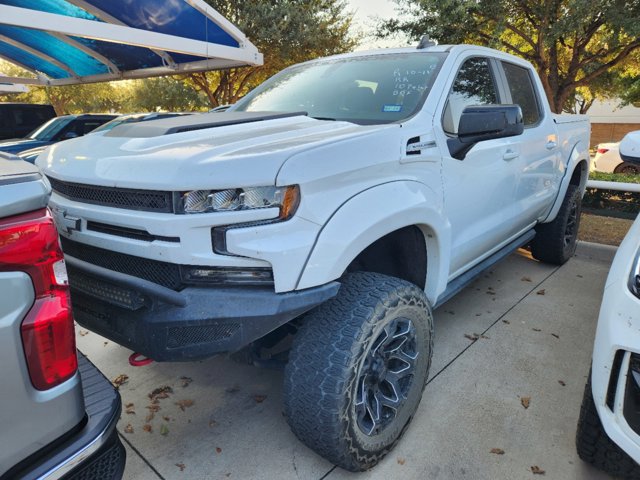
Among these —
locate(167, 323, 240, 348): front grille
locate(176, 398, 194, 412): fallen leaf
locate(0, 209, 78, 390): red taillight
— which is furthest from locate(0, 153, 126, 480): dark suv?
locate(176, 398, 194, 412): fallen leaf

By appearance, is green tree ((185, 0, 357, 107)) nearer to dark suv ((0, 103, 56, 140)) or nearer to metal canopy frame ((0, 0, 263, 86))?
metal canopy frame ((0, 0, 263, 86))

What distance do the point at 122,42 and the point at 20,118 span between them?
564cm

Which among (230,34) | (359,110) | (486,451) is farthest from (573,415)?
(230,34)

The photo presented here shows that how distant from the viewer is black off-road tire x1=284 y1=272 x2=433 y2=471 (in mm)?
1813

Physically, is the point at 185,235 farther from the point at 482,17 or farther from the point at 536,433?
the point at 482,17

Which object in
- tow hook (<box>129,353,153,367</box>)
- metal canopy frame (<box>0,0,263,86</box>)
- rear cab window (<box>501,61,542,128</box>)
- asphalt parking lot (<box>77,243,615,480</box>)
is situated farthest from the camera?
metal canopy frame (<box>0,0,263,86</box>)

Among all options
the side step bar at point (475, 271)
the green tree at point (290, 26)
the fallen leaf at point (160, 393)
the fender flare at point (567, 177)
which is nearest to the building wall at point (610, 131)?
the green tree at point (290, 26)

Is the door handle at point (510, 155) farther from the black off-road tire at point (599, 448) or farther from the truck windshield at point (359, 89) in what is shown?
the black off-road tire at point (599, 448)

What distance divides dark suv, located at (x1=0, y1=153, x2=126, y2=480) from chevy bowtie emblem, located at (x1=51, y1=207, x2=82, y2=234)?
644mm

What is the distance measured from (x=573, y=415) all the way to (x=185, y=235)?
7.41 feet

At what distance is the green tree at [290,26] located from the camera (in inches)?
482

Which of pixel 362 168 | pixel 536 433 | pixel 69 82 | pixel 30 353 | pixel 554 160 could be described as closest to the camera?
pixel 30 353

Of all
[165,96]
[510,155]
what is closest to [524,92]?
[510,155]

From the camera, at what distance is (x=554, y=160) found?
4.05 meters
